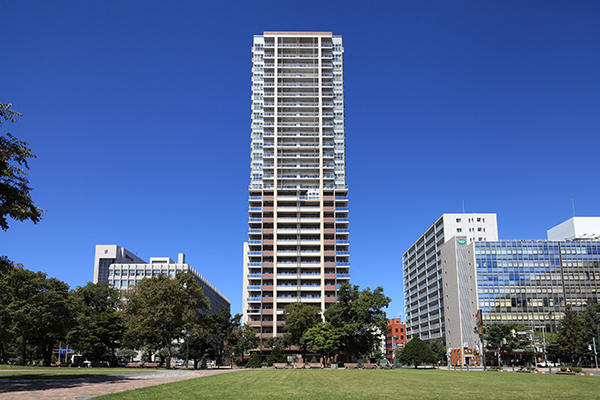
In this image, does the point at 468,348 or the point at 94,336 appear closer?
the point at 94,336

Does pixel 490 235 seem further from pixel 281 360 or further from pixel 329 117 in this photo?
pixel 281 360

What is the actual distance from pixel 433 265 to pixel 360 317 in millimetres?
82693

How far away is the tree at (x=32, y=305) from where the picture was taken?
6181 centimetres

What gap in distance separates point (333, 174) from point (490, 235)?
53.5m

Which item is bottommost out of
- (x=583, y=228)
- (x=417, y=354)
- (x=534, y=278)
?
(x=417, y=354)

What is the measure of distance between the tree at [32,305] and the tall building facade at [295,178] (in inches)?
2380

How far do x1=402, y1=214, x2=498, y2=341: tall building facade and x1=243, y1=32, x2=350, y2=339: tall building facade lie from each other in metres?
35.1

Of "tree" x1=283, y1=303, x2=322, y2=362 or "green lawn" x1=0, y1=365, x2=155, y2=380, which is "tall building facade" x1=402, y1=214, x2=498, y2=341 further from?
"green lawn" x1=0, y1=365, x2=155, y2=380

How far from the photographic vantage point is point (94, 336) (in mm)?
79688

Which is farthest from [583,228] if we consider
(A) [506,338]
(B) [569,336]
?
(A) [506,338]

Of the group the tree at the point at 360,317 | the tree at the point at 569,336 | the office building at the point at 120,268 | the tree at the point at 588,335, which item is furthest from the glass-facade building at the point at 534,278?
the office building at the point at 120,268

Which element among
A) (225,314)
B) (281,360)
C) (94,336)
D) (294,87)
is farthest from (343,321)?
(294,87)

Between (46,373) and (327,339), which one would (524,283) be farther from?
(46,373)

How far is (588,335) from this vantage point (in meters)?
94.8
